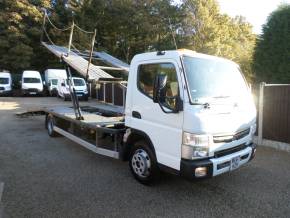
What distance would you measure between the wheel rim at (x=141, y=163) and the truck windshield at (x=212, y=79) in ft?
4.41

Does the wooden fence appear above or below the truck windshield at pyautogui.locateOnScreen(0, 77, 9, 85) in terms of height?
below

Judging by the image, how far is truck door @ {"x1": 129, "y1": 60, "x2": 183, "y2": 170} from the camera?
4.25 m

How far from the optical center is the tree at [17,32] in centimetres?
2883

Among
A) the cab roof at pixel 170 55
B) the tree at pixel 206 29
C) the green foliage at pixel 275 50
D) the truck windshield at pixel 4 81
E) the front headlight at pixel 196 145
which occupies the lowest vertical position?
the front headlight at pixel 196 145

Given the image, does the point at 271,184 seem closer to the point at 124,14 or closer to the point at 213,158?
the point at 213,158

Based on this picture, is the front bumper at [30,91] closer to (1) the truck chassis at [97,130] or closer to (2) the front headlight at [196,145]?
(1) the truck chassis at [97,130]

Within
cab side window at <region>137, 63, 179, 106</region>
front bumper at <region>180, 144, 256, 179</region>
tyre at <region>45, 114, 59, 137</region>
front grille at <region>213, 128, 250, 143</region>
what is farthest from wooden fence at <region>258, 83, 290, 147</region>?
tyre at <region>45, 114, 59, 137</region>

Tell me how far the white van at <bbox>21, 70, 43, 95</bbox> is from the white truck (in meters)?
21.0

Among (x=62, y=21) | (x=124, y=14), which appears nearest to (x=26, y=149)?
(x=124, y=14)

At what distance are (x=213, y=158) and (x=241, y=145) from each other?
2.56ft

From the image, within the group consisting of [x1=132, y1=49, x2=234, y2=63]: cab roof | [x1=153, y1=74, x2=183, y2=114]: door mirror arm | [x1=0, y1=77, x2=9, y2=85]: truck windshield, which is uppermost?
[x1=132, y1=49, x2=234, y2=63]: cab roof

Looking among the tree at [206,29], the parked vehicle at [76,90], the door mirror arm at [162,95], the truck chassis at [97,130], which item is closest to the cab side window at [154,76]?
the door mirror arm at [162,95]

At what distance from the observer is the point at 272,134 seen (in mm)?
7629

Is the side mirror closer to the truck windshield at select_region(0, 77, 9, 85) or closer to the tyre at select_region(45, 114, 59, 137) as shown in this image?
the tyre at select_region(45, 114, 59, 137)
